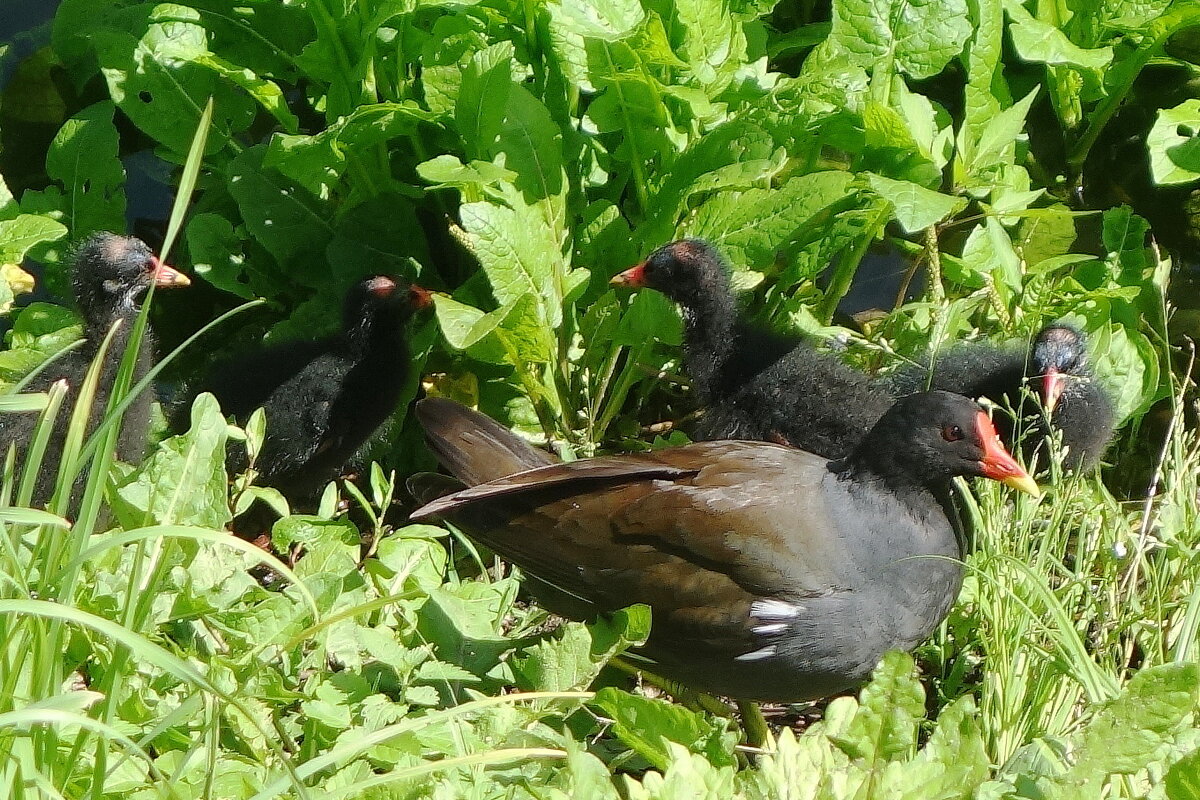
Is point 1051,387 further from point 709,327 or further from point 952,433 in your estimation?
point 709,327

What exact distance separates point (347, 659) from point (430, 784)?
0.81 meters

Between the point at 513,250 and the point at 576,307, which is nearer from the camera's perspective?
the point at 513,250

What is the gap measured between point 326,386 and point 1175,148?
278 cm

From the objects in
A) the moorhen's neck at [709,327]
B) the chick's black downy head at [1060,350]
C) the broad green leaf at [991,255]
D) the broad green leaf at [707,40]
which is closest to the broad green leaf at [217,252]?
the moorhen's neck at [709,327]

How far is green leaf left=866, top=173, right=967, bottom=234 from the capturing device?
3.54 meters

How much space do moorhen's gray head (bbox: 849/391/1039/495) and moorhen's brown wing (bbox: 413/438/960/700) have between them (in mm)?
79

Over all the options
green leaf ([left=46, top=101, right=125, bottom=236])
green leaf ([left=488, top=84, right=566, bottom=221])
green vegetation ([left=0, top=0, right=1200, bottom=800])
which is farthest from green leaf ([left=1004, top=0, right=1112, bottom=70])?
green leaf ([left=46, top=101, right=125, bottom=236])

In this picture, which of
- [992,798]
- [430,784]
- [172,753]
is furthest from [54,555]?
[992,798]

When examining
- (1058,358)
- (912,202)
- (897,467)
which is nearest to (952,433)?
(897,467)

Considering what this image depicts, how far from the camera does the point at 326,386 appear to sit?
13.5 feet

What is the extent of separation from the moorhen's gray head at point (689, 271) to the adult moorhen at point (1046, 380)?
2.08ft

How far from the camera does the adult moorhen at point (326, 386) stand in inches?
160

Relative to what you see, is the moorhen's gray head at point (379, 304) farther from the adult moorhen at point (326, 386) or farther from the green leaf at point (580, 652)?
the green leaf at point (580, 652)

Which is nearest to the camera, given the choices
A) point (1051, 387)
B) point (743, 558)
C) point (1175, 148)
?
point (743, 558)
